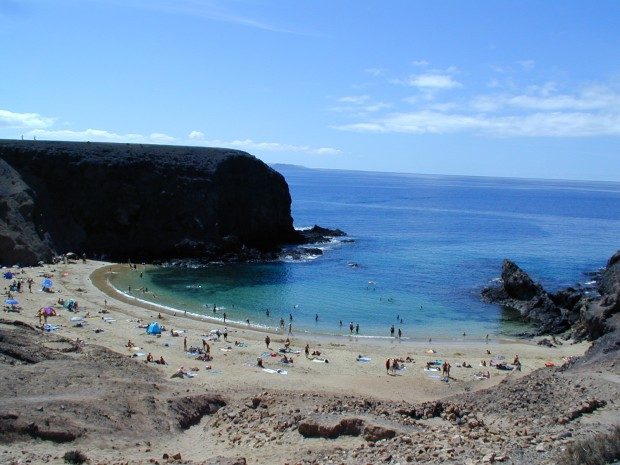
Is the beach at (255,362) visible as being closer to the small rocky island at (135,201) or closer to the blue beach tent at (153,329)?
the blue beach tent at (153,329)

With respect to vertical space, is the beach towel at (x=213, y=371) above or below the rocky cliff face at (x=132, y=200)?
below

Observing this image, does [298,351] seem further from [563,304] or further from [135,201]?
[135,201]

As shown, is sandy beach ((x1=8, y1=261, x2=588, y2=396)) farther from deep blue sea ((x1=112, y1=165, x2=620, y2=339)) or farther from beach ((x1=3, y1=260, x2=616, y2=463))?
deep blue sea ((x1=112, y1=165, x2=620, y2=339))

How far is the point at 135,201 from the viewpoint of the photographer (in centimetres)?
6900

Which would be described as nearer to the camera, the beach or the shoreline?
the beach

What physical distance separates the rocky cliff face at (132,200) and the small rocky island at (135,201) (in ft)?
0.36

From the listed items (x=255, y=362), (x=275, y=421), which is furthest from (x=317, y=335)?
(x=275, y=421)

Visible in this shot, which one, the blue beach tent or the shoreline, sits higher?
the blue beach tent

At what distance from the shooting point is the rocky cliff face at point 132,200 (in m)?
64.2

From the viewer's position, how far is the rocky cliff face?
6425 centimetres

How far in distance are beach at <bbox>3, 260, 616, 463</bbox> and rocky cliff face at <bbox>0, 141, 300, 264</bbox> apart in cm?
1645

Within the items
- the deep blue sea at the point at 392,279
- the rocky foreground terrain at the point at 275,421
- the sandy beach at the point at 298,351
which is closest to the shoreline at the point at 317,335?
the sandy beach at the point at 298,351

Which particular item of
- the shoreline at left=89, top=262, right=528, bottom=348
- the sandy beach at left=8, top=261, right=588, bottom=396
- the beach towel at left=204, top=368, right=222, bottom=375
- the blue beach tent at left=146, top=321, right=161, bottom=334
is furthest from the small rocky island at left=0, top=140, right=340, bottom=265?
the beach towel at left=204, top=368, right=222, bottom=375

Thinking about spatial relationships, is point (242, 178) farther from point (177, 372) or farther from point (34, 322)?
point (177, 372)
